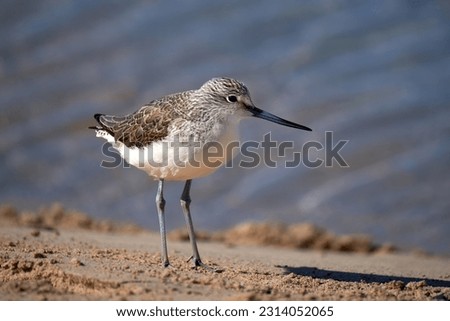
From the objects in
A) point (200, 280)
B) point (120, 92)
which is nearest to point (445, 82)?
point (120, 92)

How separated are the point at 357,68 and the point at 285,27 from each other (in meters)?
2.06

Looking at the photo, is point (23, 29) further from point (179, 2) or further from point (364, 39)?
point (364, 39)

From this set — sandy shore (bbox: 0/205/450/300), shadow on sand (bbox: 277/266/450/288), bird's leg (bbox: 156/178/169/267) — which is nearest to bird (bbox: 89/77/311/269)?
bird's leg (bbox: 156/178/169/267)

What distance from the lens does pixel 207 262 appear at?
955cm

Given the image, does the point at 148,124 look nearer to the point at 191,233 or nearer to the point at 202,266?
the point at 191,233

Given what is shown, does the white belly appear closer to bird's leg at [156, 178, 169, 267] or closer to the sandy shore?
bird's leg at [156, 178, 169, 267]

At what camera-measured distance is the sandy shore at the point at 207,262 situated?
759cm

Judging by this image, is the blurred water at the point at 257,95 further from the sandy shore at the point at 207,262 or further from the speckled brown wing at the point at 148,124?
the speckled brown wing at the point at 148,124

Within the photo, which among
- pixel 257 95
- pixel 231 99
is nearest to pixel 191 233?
pixel 231 99

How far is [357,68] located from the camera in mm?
16359

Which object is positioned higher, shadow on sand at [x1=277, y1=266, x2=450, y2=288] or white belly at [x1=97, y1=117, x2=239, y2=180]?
white belly at [x1=97, y1=117, x2=239, y2=180]

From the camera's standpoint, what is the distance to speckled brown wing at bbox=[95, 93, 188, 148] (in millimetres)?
9008

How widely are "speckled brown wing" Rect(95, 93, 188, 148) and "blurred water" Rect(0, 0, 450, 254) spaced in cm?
422

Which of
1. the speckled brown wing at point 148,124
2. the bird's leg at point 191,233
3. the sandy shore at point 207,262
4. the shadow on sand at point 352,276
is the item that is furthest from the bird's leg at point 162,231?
the shadow on sand at point 352,276
